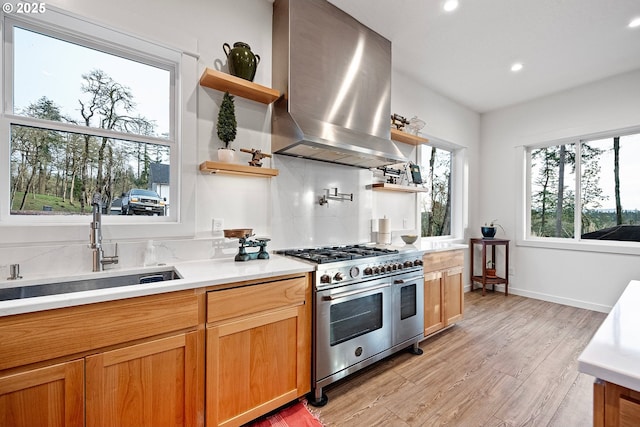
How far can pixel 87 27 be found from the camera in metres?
1.65

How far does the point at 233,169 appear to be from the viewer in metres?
1.92

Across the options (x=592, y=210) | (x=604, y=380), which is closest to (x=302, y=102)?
(x=604, y=380)

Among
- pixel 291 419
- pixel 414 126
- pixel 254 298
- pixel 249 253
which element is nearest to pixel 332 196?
pixel 249 253

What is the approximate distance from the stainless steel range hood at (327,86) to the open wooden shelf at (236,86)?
13 cm

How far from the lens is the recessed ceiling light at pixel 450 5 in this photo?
227 cm

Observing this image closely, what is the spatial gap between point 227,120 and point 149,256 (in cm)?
106

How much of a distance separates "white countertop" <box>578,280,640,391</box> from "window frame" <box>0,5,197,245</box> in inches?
80.8

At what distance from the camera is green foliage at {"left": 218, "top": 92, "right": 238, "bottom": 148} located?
6.47 ft

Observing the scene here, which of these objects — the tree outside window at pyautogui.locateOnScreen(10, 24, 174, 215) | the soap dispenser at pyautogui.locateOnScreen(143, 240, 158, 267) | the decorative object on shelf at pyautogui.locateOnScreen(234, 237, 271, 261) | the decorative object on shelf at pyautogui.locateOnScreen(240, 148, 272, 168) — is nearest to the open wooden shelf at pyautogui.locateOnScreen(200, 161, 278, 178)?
the decorative object on shelf at pyautogui.locateOnScreen(240, 148, 272, 168)

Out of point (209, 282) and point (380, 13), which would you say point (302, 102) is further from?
point (209, 282)

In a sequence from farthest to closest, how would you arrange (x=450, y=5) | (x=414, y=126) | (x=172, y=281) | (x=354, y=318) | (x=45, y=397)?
(x=414, y=126)
(x=450, y=5)
(x=354, y=318)
(x=172, y=281)
(x=45, y=397)

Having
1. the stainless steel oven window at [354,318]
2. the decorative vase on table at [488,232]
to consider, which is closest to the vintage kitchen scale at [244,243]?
the stainless steel oven window at [354,318]

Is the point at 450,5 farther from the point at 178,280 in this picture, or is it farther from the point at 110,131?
the point at 178,280

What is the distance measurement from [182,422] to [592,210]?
5.14 metres
